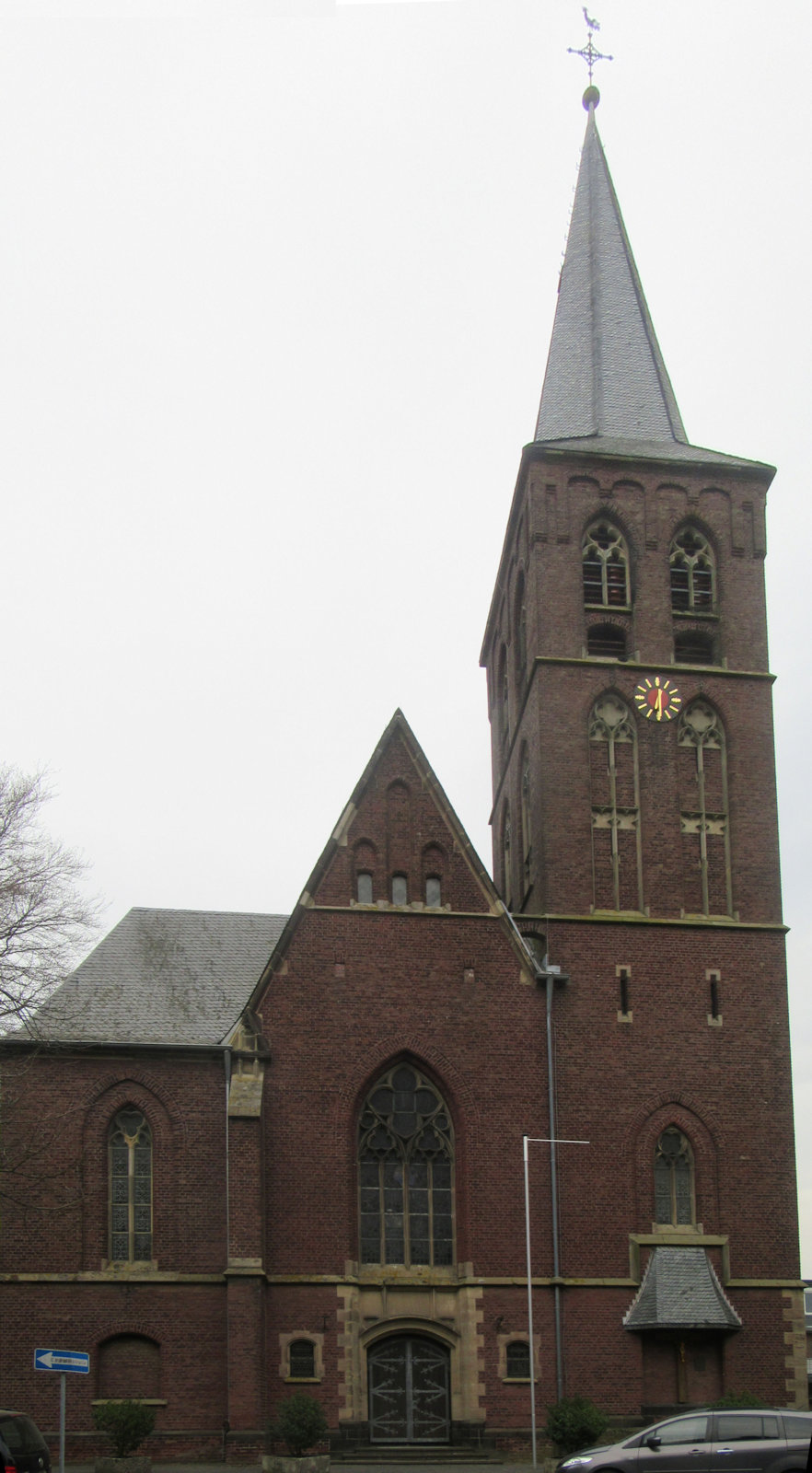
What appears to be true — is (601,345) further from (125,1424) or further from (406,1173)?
(125,1424)

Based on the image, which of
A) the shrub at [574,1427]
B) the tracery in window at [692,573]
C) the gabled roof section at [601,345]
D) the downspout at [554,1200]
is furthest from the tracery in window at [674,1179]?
the gabled roof section at [601,345]

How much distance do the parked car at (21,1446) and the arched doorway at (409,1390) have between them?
10.6 m

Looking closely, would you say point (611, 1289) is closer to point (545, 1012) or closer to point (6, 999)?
point (545, 1012)

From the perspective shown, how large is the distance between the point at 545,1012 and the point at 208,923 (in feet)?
28.3

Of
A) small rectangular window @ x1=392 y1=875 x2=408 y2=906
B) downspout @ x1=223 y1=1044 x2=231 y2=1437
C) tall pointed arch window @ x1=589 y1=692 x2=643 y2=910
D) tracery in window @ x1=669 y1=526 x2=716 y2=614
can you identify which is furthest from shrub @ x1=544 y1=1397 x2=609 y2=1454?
tracery in window @ x1=669 y1=526 x2=716 y2=614

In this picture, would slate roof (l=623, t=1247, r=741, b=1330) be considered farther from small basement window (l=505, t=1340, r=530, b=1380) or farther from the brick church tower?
small basement window (l=505, t=1340, r=530, b=1380)

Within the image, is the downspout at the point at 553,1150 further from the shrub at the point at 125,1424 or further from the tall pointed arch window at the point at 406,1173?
the shrub at the point at 125,1424

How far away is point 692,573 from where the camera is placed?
37938 millimetres

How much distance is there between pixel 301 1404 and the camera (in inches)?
1131

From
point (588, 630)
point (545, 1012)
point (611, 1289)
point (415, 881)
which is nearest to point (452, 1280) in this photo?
point (611, 1289)

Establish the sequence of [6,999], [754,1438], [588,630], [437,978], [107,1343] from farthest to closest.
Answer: [588,630], [437,978], [107,1343], [6,999], [754,1438]

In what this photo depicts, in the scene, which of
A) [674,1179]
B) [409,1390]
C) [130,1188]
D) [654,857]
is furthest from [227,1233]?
[654,857]

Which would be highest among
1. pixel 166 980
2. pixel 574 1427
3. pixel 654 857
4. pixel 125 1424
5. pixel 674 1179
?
pixel 654 857

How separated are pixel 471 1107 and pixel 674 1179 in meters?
4.18
